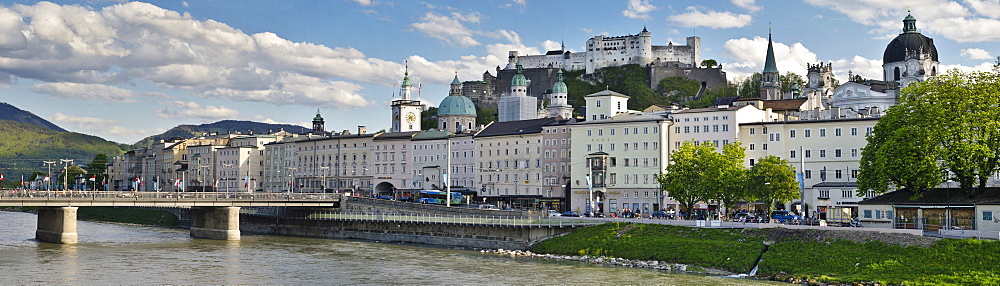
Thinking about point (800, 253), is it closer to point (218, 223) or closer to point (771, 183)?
point (771, 183)

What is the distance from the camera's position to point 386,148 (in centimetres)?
14150

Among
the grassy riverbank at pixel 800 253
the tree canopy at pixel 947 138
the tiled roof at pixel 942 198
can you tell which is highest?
the tree canopy at pixel 947 138

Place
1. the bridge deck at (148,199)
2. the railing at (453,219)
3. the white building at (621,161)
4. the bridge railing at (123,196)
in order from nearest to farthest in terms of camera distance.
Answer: the railing at (453,219) < the bridge deck at (148,199) < the bridge railing at (123,196) < the white building at (621,161)

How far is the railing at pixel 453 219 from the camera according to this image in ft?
248

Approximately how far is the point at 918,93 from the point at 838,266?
1547 centimetres

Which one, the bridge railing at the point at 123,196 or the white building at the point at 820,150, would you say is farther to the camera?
the white building at the point at 820,150

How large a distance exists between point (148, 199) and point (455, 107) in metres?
105

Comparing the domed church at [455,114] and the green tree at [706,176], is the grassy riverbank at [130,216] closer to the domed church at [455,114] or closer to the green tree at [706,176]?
the domed church at [455,114]

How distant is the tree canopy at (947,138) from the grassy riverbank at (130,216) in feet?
293

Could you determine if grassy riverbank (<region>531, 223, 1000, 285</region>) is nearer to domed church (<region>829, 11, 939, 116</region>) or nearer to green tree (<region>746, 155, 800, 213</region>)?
green tree (<region>746, 155, 800, 213</region>)

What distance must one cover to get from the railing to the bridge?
2439mm

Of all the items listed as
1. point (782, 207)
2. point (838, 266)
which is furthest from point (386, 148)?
point (838, 266)

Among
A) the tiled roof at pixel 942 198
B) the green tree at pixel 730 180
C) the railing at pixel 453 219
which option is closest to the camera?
the tiled roof at pixel 942 198

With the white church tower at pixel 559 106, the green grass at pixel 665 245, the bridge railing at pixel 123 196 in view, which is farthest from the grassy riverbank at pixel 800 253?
the white church tower at pixel 559 106
